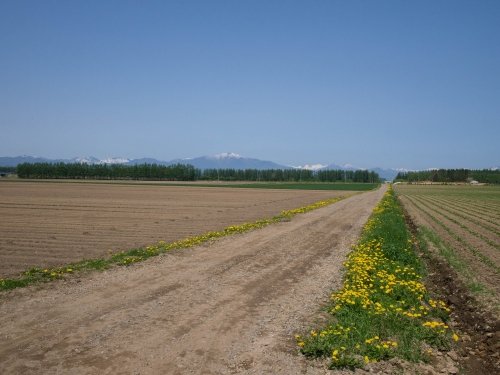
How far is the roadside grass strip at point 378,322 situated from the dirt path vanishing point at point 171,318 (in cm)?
46

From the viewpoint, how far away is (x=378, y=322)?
8859 mm

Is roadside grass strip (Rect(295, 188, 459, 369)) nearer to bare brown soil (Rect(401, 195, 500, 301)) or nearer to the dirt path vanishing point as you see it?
the dirt path vanishing point

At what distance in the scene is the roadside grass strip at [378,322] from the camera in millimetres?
7422

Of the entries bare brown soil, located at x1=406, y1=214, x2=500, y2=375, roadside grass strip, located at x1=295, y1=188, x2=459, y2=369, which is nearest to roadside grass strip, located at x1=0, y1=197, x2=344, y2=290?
roadside grass strip, located at x1=295, y1=188, x2=459, y2=369

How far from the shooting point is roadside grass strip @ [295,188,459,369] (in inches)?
292

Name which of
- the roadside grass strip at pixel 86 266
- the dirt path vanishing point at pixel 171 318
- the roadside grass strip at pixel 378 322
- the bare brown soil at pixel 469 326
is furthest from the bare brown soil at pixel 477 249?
the roadside grass strip at pixel 86 266

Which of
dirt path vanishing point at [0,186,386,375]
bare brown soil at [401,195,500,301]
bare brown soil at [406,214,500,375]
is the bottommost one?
bare brown soil at [406,214,500,375]

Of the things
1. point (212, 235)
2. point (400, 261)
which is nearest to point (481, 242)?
point (400, 261)

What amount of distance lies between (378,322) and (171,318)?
14.6ft

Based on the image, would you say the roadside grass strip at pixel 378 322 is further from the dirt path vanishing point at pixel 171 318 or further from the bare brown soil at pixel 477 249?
the bare brown soil at pixel 477 249

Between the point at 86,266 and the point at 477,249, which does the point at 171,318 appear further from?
the point at 477,249

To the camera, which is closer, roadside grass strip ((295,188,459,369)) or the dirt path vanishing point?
the dirt path vanishing point

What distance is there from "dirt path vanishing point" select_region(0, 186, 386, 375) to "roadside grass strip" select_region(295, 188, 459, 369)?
1.52 ft

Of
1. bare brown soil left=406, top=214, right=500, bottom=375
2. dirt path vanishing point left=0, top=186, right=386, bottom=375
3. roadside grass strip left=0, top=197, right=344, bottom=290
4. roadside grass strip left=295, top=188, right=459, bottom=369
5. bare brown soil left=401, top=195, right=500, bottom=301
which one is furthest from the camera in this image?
bare brown soil left=401, top=195, right=500, bottom=301
